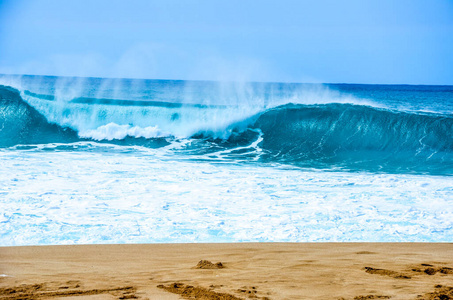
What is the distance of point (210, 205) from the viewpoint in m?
5.40

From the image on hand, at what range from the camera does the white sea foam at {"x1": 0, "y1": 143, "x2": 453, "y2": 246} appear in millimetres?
4379

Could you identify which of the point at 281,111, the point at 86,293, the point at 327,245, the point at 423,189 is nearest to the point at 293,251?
the point at 327,245

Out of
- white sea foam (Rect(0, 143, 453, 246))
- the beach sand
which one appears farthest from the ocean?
the beach sand

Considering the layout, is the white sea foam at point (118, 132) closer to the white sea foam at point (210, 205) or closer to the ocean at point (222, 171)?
the ocean at point (222, 171)

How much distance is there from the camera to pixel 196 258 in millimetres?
3545

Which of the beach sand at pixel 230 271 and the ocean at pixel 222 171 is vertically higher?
the ocean at pixel 222 171

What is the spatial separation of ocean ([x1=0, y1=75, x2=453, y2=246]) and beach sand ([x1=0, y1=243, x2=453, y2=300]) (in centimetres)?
42

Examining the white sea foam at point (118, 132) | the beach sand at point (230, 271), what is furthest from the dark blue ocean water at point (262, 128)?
the beach sand at point (230, 271)

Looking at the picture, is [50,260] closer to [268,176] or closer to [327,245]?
[327,245]

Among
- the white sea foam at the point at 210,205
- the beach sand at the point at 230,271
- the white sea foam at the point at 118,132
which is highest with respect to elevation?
the white sea foam at the point at 118,132

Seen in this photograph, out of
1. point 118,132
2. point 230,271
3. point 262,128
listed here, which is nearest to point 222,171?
point 230,271

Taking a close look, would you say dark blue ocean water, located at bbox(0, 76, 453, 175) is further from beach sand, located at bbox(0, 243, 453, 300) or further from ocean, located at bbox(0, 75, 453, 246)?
beach sand, located at bbox(0, 243, 453, 300)

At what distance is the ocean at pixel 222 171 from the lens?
4.57 metres

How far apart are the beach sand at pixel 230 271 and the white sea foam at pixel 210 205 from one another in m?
0.41
